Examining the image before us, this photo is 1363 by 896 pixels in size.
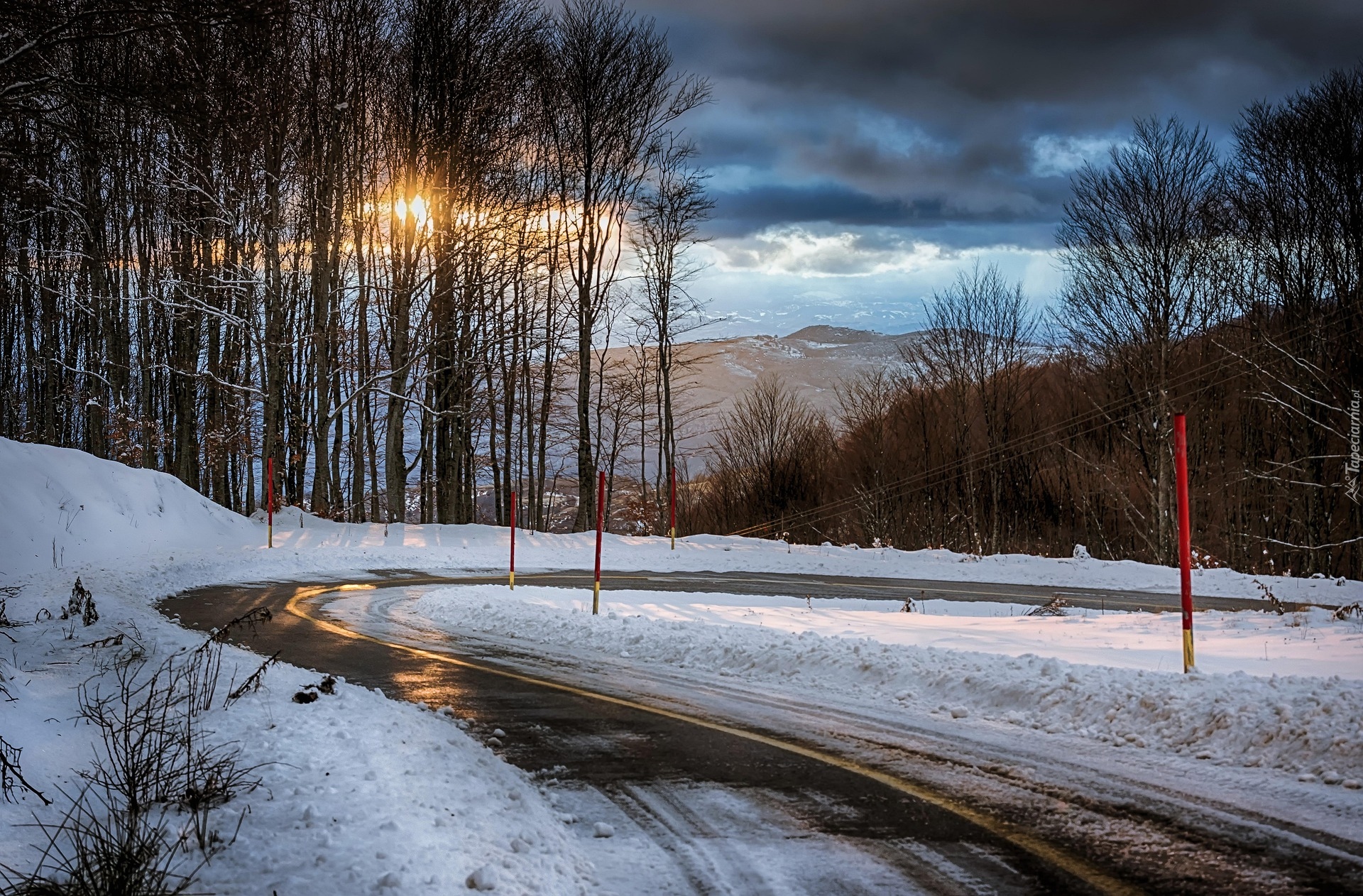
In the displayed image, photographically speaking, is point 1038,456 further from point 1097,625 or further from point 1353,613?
point 1097,625

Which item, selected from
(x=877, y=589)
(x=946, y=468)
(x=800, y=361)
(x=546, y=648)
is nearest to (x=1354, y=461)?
(x=946, y=468)

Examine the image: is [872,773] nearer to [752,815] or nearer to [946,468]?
[752,815]

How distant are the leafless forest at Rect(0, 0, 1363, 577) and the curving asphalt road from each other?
21.2 m

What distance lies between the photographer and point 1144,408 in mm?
31953

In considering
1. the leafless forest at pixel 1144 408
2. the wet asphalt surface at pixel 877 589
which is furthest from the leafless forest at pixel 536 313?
the wet asphalt surface at pixel 877 589

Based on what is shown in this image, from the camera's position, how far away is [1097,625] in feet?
43.0

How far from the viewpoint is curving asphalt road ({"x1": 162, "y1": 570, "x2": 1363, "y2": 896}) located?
4441mm

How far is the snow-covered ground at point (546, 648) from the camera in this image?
459cm

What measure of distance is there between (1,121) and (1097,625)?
1457cm

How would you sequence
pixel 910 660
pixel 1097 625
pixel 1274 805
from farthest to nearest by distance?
1. pixel 1097 625
2. pixel 910 660
3. pixel 1274 805

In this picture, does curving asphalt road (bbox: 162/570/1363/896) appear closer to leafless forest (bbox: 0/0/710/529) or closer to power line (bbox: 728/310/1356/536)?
leafless forest (bbox: 0/0/710/529)

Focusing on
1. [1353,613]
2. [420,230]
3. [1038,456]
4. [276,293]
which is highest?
[420,230]

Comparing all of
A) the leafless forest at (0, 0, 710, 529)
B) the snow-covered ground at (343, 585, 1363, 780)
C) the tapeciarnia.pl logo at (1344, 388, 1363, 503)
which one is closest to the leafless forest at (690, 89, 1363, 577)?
the tapeciarnia.pl logo at (1344, 388, 1363, 503)

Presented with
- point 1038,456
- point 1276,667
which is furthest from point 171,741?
point 1038,456
